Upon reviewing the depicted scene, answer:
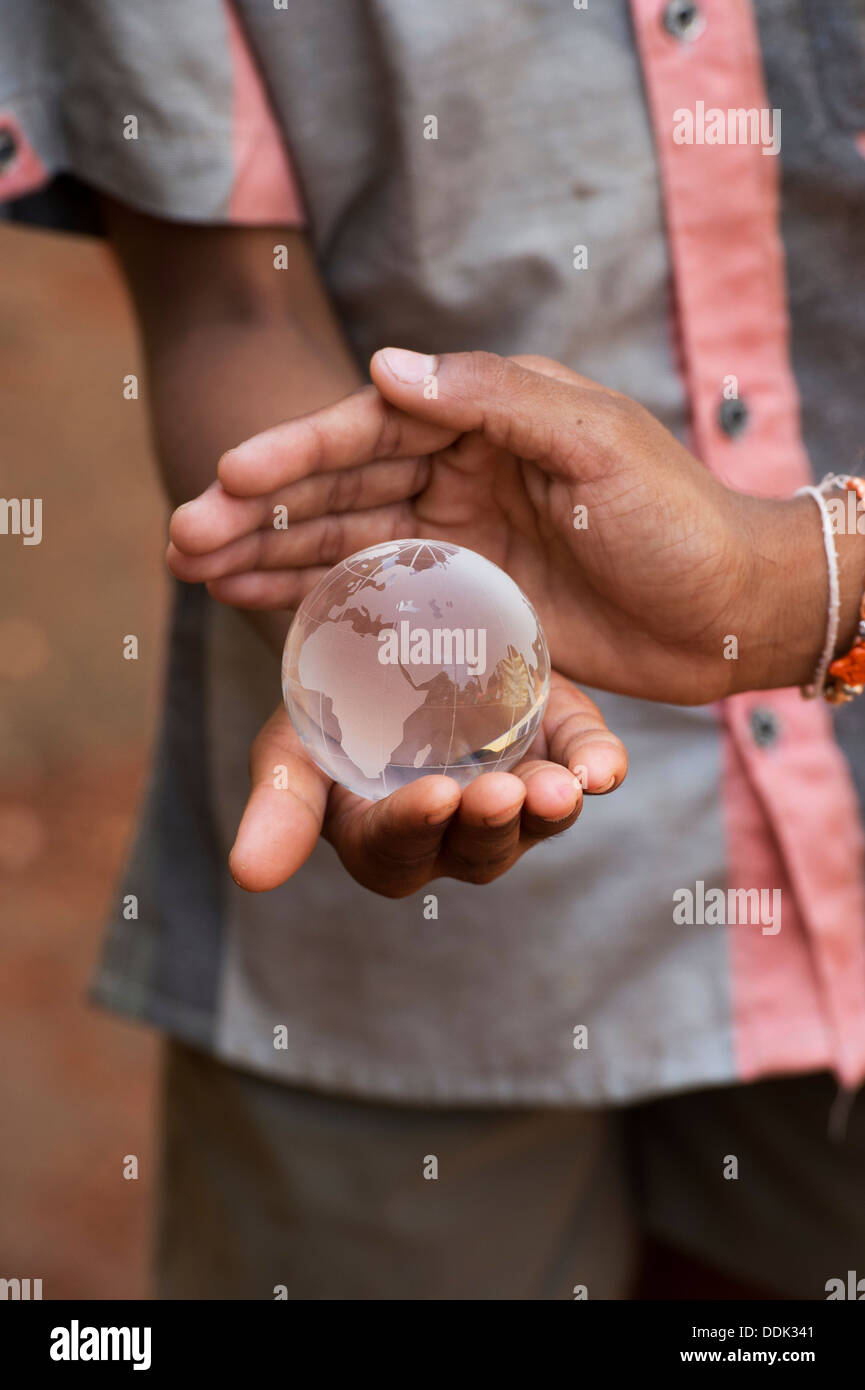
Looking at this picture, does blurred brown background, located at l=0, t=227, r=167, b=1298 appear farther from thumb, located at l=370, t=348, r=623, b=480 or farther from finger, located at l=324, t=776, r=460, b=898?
finger, located at l=324, t=776, r=460, b=898

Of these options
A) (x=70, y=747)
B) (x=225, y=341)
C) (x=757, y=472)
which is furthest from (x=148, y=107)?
(x=70, y=747)

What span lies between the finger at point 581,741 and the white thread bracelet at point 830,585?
242 millimetres

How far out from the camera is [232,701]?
154cm

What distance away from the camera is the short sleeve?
1269mm

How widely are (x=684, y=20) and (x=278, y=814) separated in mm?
942

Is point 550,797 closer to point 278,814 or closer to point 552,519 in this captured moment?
point 278,814

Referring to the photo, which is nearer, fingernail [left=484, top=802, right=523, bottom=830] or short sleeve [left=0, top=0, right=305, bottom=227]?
fingernail [left=484, top=802, right=523, bottom=830]

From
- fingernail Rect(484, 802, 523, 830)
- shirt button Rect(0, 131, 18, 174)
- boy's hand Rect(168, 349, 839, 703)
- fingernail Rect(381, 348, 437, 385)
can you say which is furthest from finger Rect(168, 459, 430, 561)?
shirt button Rect(0, 131, 18, 174)

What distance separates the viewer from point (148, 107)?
1282 millimetres

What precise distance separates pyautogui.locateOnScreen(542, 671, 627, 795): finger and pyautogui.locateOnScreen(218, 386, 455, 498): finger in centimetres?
25

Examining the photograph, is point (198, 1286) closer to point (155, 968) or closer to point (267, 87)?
point (155, 968)

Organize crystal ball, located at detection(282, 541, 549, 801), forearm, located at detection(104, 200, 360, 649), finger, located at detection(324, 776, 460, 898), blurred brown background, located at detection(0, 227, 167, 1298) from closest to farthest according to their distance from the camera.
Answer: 1. finger, located at detection(324, 776, 460, 898)
2. crystal ball, located at detection(282, 541, 549, 801)
3. forearm, located at detection(104, 200, 360, 649)
4. blurred brown background, located at detection(0, 227, 167, 1298)
